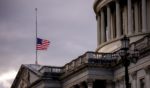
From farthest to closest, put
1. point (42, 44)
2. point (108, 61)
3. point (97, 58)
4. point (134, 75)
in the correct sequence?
point (42, 44), point (108, 61), point (97, 58), point (134, 75)

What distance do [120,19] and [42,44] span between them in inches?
455

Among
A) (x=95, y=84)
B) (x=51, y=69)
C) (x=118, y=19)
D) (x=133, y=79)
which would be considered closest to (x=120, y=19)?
(x=118, y=19)

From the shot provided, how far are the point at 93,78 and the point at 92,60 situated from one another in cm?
200

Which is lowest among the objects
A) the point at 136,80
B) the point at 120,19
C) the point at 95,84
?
the point at 136,80

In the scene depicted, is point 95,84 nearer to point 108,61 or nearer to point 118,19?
point 108,61

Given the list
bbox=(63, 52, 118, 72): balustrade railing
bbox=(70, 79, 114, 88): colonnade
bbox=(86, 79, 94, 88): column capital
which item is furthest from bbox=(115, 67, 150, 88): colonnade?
bbox=(86, 79, 94, 88): column capital

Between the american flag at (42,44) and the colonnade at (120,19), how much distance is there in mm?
7776

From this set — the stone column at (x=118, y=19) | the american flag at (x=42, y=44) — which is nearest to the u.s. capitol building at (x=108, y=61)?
the stone column at (x=118, y=19)

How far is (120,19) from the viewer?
74.5 meters

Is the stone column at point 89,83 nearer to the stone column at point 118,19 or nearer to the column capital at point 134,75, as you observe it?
the column capital at point 134,75

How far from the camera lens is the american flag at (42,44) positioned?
7715cm

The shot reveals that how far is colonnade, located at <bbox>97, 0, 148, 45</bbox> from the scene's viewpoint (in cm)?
7062

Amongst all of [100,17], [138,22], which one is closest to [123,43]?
[138,22]

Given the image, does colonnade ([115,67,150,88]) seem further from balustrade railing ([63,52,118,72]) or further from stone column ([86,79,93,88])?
stone column ([86,79,93,88])
